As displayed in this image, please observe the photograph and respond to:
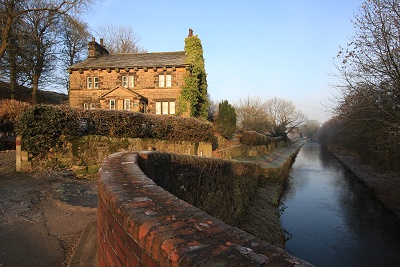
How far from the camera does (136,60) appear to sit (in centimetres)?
2845

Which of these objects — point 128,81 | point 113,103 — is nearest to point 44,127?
point 113,103

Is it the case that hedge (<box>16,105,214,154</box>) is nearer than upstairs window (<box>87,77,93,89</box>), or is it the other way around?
hedge (<box>16,105,214,154</box>)

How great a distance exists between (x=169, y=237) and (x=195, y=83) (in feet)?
82.8

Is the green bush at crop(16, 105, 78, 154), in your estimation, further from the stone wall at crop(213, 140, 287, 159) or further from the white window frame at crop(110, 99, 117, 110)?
the white window frame at crop(110, 99, 117, 110)

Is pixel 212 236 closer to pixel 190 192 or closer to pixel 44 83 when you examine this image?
pixel 190 192

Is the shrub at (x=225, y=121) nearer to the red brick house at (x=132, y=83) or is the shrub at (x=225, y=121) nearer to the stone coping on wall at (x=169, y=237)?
the red brick house at (x=132, y=83)

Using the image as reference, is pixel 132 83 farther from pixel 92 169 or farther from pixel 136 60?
pixel 92 169

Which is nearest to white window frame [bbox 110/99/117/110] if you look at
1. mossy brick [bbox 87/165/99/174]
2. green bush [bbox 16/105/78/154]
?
green bush [bbox 16/105/78/154]

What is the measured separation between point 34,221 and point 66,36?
116 feet

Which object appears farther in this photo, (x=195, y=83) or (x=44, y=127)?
(x=195, y=83)

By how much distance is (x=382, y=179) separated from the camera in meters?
18.7

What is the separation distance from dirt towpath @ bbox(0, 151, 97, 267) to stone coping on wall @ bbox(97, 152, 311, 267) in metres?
2.33

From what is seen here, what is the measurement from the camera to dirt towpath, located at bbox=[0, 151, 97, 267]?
405 centimetres

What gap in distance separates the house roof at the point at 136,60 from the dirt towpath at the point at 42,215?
63.7ft
